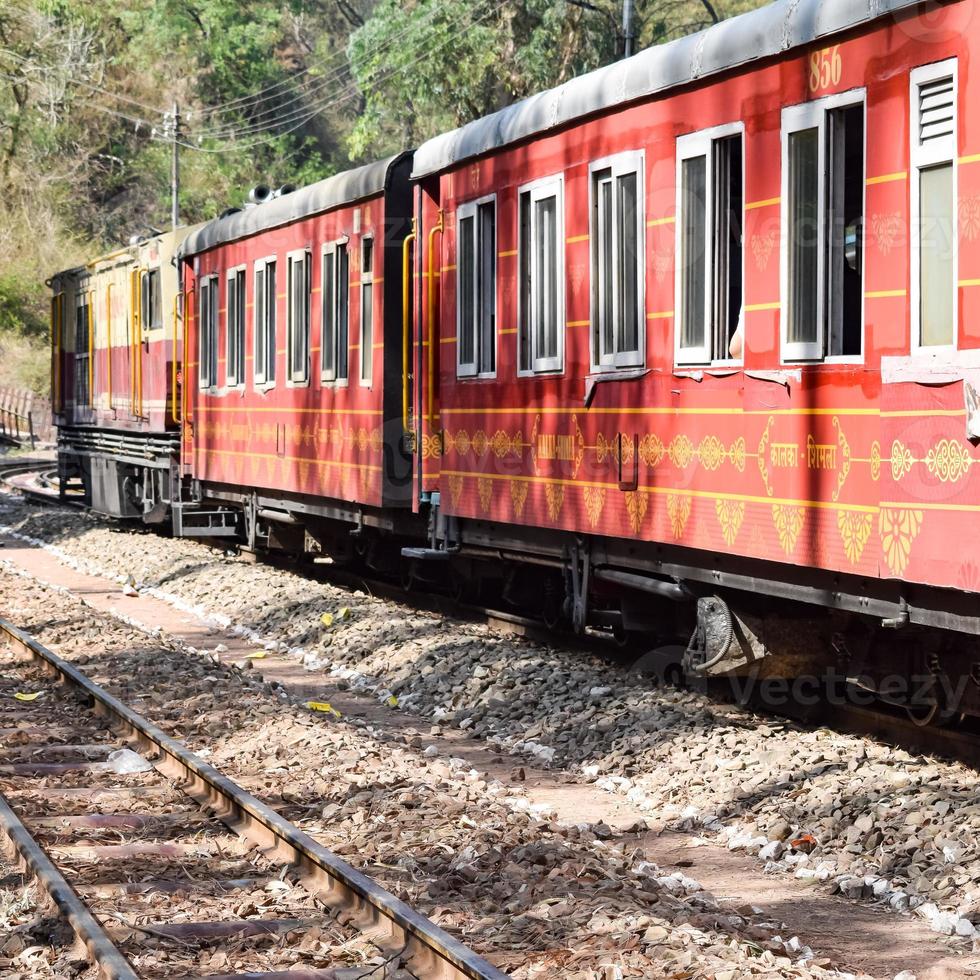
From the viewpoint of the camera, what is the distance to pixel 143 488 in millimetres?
23859

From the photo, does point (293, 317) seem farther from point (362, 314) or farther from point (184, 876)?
point (184, 876)

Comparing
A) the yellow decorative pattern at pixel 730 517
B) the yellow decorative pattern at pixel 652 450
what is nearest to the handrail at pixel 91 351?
the yellow decorative pattern at pixel 652 450

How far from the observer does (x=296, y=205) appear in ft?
53.4

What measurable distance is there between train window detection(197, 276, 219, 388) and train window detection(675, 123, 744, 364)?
36.7 ft

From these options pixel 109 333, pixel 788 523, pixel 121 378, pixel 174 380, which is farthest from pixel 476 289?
pixel 109 333

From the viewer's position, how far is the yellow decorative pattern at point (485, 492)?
11.7m

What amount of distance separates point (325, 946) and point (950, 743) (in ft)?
11.5

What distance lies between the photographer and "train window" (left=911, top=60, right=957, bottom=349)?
6.86 meters

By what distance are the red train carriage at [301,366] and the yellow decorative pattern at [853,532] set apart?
651 cm

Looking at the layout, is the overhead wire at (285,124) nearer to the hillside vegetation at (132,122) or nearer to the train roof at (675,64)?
the hillside vegetation at (132,122)

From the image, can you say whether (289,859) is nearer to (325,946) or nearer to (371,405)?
(325,946)

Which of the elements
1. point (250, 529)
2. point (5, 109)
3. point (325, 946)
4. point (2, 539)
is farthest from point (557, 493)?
point (5, 109)

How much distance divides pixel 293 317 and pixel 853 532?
32.1 ft

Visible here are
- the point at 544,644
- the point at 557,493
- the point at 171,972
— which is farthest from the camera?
the point at 544,644
